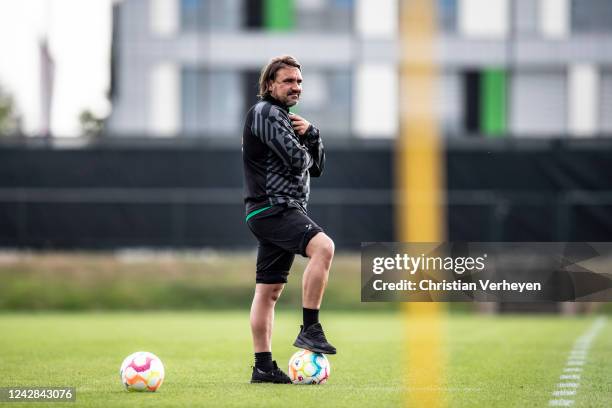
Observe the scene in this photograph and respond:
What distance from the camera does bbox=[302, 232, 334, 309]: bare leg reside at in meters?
8.30

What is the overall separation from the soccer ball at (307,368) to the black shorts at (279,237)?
1.82ft

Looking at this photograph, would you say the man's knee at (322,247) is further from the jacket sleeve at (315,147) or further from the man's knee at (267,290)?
the jacket sleeve at (315,147)

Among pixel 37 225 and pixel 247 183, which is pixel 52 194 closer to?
pixel 37 225

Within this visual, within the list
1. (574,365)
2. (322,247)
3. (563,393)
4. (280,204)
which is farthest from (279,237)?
(574,365)

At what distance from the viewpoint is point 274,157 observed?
8555 millimetres

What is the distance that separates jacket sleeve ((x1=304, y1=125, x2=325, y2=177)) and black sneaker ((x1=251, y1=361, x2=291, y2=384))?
1454mm

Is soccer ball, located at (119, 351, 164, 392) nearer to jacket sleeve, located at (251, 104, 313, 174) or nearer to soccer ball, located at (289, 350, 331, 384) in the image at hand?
soccer ball, located at (289, 350, 331, 384)

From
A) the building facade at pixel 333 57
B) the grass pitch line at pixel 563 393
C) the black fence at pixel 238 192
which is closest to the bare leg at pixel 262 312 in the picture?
the grass pitch line at pixel 563 393

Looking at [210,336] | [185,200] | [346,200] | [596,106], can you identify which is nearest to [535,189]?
[346,200]

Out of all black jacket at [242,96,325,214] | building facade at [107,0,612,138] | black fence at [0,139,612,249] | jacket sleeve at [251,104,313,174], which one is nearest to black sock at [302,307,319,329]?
black jacket at [242,96,325,214]

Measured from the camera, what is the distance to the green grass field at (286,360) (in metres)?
7.88

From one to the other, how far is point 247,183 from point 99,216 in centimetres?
1464

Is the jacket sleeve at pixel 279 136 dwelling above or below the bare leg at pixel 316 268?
above

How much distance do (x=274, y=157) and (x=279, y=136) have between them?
217mm
